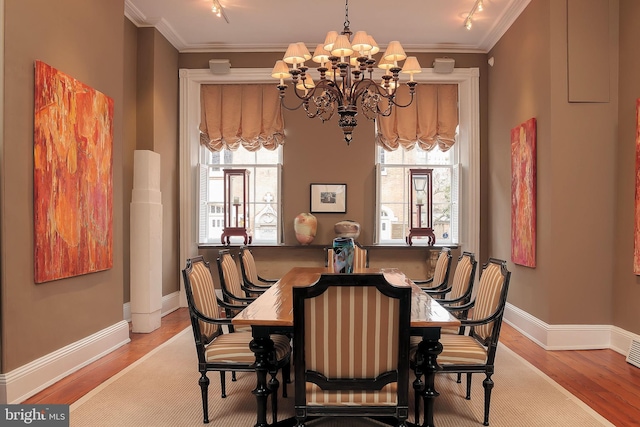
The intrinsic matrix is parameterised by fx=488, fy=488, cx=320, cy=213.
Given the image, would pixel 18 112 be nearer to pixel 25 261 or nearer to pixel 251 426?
pixel 25 261

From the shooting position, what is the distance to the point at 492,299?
294 cm

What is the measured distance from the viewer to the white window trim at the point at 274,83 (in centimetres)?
654

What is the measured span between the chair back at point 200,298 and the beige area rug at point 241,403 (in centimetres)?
48

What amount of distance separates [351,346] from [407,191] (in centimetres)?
487

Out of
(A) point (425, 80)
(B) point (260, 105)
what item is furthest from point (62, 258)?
(A) point (425, 80)

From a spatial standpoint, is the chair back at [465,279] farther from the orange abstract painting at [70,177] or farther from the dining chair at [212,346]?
the orange abstract painting at [70,177]

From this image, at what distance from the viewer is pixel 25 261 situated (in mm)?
3242

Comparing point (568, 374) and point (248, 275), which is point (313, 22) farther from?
point (568, 374)

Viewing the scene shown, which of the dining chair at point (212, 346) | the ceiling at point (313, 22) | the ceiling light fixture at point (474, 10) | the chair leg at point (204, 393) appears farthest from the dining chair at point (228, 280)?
the ceiling light fixture at point (474, 10)

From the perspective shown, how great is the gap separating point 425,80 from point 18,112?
16.4 ft

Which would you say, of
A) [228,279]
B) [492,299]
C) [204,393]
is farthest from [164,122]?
[492,299]

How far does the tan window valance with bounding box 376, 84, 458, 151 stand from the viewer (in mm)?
6719

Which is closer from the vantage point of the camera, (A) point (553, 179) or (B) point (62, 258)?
(B) point (62, 258)

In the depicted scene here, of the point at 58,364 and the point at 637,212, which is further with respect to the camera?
the point at 637,212
